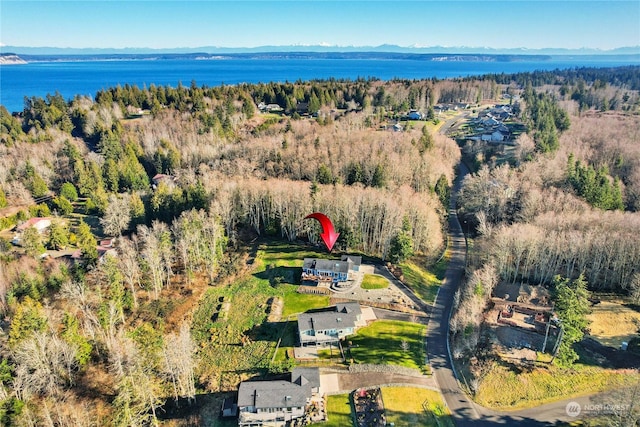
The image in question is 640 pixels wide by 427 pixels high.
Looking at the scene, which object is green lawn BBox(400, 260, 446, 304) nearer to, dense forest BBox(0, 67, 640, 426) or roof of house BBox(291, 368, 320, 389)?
dense forest BBox(0, 67, 640, 426)

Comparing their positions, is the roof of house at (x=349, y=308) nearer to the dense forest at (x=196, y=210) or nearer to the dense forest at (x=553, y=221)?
the dense forest at (x=553, y=221)

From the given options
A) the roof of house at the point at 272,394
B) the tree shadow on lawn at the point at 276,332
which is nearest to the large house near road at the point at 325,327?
the tree shadow on lawn at the point at 276,332

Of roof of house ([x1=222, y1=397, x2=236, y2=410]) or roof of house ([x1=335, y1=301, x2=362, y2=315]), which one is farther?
roof of house ([x1=335, y1=301, x2=362, y2=315])

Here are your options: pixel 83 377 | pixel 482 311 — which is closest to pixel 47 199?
pixel 83 377

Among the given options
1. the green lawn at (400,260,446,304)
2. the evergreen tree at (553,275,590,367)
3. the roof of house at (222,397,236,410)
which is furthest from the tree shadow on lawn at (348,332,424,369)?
the evergreen tree at (553,275,590,367)

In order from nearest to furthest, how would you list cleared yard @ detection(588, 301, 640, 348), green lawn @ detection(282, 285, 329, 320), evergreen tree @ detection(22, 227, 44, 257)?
cleared yard @ detection(588, 301, 640, 348) < green lawn @ detection(282, 285, 329, 320) < evergreen tree @ detection(22, 227, 44, 257)
